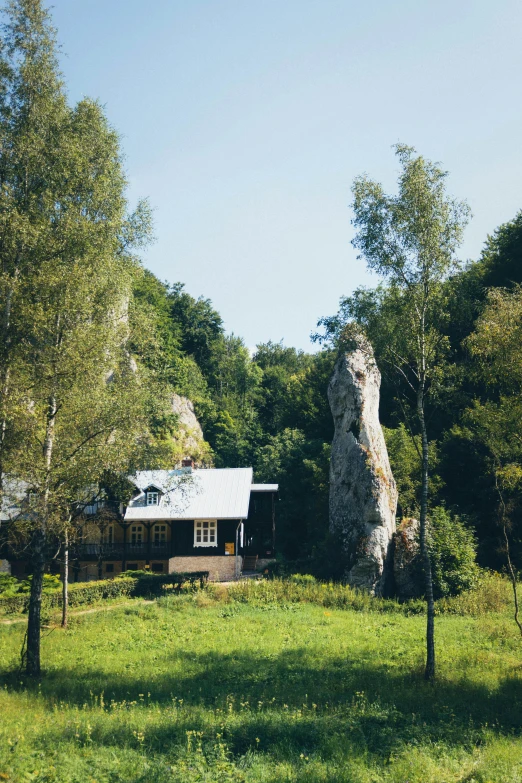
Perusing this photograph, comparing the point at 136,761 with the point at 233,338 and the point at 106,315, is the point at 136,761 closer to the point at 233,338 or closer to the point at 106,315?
the point at 106,315

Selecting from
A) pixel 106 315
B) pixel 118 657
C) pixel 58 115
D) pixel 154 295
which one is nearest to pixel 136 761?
pixel 118 657

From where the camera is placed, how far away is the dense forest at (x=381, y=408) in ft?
60.8

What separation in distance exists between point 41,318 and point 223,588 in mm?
16250

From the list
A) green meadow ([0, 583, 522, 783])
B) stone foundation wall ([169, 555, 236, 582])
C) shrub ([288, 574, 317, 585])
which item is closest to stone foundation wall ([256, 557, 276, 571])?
stone foundation wall ([169, 555, 236, 582])

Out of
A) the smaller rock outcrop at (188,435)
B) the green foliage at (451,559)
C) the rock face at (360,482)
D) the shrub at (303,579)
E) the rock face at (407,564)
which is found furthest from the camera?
the smaller rock outcrop at (188,435)

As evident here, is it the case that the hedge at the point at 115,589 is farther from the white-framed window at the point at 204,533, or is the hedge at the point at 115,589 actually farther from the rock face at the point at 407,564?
the rock face at the point at 407,564

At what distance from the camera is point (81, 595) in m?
26.7

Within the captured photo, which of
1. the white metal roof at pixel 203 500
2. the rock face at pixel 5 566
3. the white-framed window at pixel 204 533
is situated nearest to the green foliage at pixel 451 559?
the white metal roof at pixel 203 500

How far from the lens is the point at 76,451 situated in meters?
17.2

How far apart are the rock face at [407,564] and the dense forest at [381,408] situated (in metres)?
3.35

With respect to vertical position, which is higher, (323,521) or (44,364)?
(44,364)

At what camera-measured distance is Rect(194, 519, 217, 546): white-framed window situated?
3531 cm

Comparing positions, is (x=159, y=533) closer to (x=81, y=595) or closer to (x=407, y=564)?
(x=81, y=595)

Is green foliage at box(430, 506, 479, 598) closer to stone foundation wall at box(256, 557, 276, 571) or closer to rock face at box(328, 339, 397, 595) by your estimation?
rock face at box(328, 339, 397, 595)
